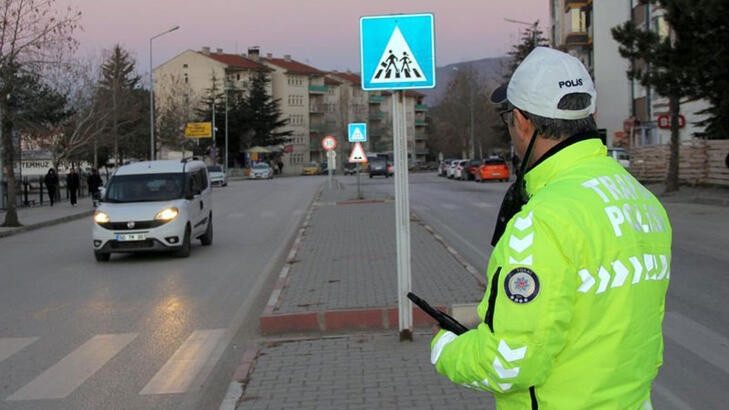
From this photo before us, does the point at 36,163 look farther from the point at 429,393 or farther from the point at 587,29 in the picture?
the point at 429,393

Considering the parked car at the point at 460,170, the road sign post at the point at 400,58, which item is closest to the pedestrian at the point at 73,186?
the road sign post at the point at 400,58

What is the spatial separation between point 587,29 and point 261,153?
51204 millimetres

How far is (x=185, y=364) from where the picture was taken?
6.63 m

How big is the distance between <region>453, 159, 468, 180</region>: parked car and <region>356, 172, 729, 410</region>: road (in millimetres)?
36666

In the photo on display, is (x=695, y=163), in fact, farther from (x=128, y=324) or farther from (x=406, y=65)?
(x=128, y=324)

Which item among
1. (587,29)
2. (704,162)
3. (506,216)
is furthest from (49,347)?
(587,29)

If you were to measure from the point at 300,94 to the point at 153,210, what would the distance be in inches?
4391

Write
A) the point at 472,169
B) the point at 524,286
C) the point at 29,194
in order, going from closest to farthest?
1. the point at 524,286
2. the point at 29,194
3. the point at 472,169

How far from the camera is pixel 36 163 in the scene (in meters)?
54.1

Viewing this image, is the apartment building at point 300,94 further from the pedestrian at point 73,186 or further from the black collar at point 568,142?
the black collar at point 568,142

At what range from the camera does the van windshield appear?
14.9m

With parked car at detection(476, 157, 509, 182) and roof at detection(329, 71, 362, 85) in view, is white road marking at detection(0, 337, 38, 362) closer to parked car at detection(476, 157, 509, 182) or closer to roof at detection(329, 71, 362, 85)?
parked car at detection(476, 157, 509, 182)

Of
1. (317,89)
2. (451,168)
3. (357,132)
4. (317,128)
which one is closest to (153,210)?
(357,132)

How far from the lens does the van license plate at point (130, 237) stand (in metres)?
13.7
